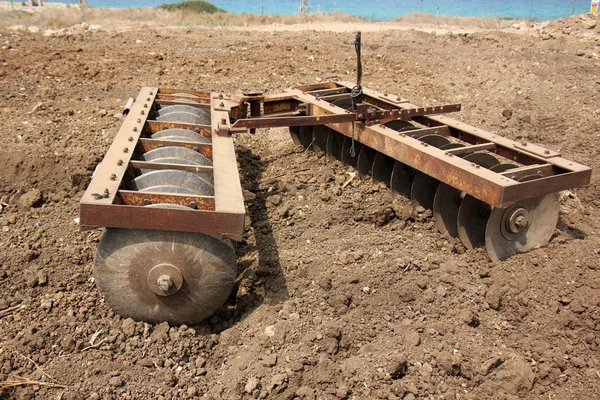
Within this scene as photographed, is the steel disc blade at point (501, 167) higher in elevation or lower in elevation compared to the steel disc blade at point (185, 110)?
lower

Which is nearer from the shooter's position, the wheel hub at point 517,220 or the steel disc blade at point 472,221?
the wheel hub at point 517,220

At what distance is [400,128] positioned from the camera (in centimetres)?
542

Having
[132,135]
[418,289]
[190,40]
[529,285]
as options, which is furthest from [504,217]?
[190,40]

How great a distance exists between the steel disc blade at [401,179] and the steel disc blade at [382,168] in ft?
0.92

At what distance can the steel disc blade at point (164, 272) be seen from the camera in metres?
3.22

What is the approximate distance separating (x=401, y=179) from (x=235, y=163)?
1.59 m

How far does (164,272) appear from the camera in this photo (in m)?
3.21

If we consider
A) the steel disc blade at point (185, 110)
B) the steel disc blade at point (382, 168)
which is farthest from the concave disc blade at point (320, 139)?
the steel disc blade at point (185, 110)

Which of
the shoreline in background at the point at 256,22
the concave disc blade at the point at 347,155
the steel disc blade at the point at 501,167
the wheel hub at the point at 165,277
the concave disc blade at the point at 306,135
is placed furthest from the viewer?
the shoreline in background at the point at 256,22

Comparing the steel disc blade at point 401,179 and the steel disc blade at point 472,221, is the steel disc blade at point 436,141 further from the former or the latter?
the steel disc blade at point 472,221

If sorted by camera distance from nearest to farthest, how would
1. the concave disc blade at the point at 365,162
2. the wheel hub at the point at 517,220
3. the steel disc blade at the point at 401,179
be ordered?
the wheel hub at the point at 517,220 → the steel disc blade at the point at 401,179 → the concave disc blade at the point at 365,162

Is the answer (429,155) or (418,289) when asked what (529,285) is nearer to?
(418,289)

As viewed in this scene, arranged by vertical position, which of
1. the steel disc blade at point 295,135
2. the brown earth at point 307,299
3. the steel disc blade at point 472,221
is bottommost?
the brown earth at point 307,299

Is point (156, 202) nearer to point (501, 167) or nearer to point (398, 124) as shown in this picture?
point (501, 167)
